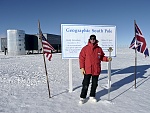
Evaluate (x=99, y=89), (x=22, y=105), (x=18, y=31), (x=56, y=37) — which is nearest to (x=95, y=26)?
(x=99, y=89)

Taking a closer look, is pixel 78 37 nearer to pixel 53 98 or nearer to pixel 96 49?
pixel 96 49

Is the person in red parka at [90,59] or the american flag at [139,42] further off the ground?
the american flag at [139,42]

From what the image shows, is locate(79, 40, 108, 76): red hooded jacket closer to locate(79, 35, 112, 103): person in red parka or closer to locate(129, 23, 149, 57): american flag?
locate(79, 35, 112, 103): person in red parka

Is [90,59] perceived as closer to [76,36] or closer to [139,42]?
[76,36]

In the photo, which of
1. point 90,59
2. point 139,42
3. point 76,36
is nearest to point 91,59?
point 90,59

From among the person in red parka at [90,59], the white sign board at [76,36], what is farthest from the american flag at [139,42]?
the person in red parka at [90,59]

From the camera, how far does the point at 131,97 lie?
5520 millimetres

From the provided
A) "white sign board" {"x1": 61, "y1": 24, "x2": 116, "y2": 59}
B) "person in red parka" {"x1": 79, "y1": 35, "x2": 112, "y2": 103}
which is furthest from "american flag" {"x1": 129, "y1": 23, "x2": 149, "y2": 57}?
"person in red parka" {"x1": 79, "y1": 35, "x2": 112, "y2": 103}

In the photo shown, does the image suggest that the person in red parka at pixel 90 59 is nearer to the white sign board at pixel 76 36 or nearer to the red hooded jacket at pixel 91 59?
the red hooded jacket at pixel 91 59

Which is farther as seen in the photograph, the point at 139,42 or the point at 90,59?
the point at 139,42

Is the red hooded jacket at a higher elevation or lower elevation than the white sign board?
lower

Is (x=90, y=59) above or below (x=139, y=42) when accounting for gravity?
below

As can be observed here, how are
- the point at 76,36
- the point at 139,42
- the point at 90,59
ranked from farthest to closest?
the point at 139,42, the point at 76,36, the point at 90,59

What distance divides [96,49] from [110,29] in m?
1.70
